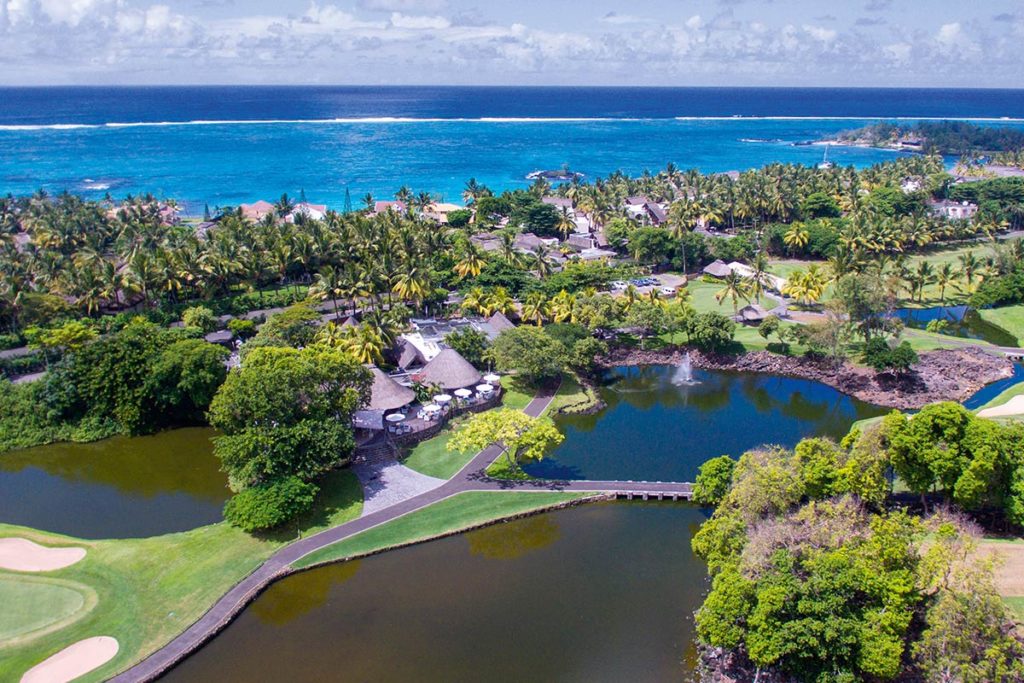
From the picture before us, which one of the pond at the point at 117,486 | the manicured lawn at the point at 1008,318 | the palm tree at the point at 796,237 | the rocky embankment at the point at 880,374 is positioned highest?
the palm tree at the point at 796,237

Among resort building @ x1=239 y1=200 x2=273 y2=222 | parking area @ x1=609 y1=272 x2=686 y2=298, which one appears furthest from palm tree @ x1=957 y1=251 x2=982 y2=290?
resort building @ x1=239 y1=200 x2=273 y2=222

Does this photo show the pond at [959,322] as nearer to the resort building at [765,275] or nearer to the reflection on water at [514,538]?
the resort building at [765,275]

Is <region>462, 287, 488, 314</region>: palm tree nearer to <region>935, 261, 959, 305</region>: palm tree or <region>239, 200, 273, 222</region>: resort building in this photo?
<region>935, 261, 959, 305</region>: palm tree

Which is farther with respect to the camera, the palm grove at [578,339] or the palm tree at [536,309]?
the palm tree at [536,309]

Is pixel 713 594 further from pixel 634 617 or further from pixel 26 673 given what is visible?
pixel 26 673

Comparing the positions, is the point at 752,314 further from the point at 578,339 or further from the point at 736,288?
the point at 578,339

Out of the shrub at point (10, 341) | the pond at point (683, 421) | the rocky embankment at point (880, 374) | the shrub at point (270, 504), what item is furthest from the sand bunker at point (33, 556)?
the rocky embankment at point (880, 374)

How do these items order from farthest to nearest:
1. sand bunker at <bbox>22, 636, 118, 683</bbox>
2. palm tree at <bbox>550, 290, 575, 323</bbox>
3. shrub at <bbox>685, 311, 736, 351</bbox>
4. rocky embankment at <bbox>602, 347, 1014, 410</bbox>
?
palm tree at <bbox>550, 290, 575, 323</bbox>, shrub at <bbox>685, 311, 736, 351</bbox>, rocky embankment at <bbox>602, 347, 1014, 410</bbox>, sand bunker at <bbox>22, 636, 118, 683</bbox>
